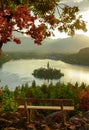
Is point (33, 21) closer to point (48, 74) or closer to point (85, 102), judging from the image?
point (85, 102)

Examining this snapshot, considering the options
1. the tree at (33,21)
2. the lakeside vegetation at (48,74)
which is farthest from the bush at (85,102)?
the lakeside vegetation at (48,74)

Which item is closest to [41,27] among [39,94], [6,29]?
[6,29]

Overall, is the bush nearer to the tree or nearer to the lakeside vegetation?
the tree

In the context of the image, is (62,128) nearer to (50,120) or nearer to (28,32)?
(50,120)

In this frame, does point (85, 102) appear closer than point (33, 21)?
No

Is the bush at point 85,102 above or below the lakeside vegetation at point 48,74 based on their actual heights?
below

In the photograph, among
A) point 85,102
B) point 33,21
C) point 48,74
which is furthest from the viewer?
point 48,74

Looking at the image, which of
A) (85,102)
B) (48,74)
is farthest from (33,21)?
(48,74)

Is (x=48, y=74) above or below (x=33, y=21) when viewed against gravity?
above

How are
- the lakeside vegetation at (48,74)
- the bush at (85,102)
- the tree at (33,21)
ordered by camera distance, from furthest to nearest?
1. the lakeside vegetation at (48,74)
2. the bush at (85,102)
3. the tree at (33,21)

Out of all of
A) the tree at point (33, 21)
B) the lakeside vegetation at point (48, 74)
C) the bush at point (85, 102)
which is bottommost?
the bush at point (85, 102)

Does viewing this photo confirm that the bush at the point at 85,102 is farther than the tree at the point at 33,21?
Yes

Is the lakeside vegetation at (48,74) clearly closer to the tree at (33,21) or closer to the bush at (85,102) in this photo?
the bush at (85,102)
